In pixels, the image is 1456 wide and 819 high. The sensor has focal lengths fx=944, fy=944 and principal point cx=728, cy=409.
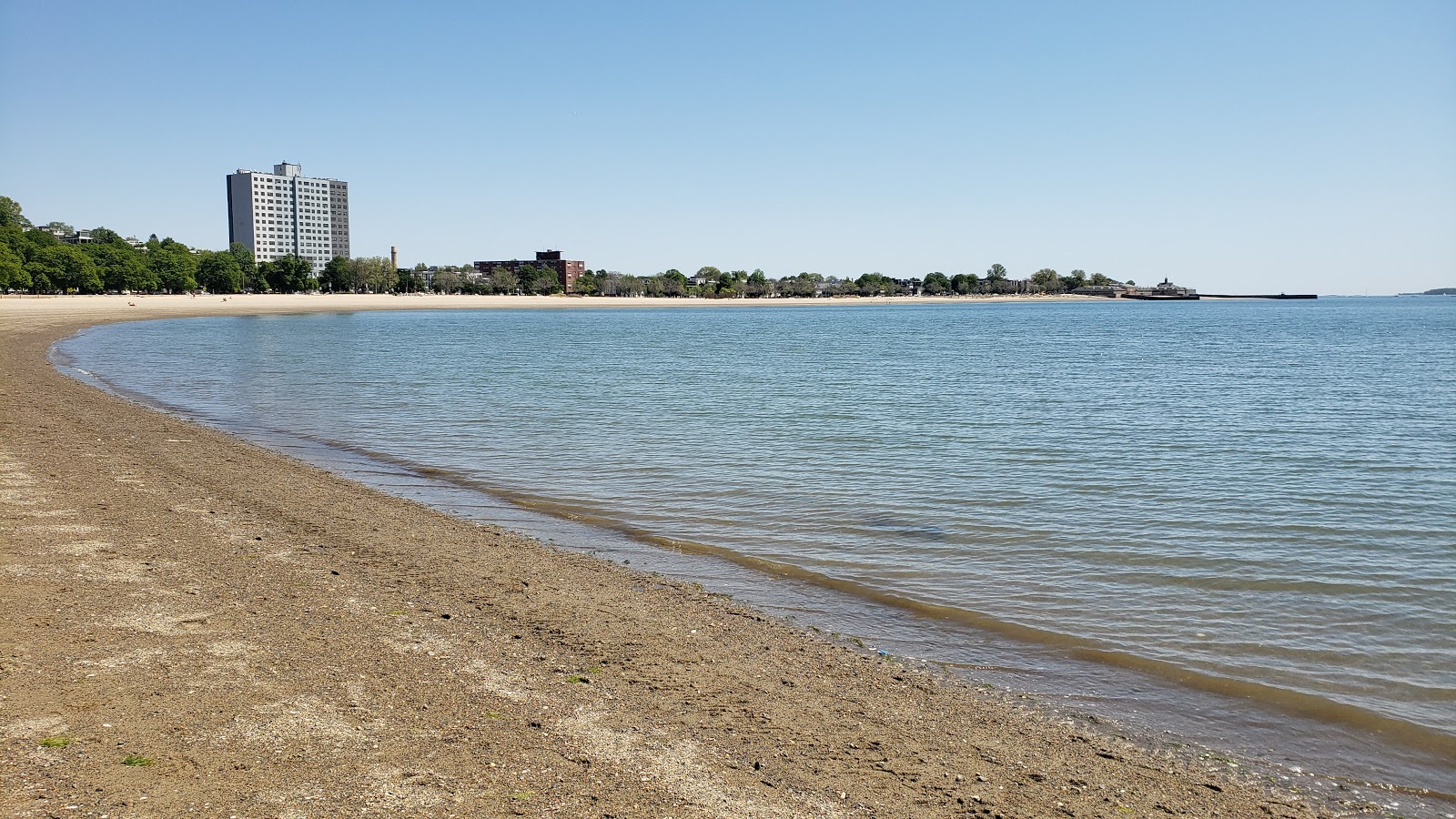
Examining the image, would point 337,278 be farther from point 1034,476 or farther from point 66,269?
point 1034,476

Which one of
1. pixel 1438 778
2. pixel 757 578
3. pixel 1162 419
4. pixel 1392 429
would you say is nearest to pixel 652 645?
pixel 757 578

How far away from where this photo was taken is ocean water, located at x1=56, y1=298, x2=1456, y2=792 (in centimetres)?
786

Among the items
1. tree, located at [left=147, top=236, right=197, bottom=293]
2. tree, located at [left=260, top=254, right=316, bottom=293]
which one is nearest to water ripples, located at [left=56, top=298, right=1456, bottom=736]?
tree, located at [left=147, top=236, right=197, bottom=293]

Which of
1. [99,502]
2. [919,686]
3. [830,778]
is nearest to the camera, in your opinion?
[830,778]

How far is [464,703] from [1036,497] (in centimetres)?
1084

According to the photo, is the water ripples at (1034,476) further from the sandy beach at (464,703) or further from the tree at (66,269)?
the tree at (66,269)

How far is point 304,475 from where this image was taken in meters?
14.6

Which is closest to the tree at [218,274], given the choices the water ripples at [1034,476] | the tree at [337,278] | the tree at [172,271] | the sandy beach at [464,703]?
the tree at [172,271]

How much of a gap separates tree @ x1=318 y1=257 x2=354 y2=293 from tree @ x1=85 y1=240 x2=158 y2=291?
50769 millimetres

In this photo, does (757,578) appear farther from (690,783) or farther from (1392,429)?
(1392,429)

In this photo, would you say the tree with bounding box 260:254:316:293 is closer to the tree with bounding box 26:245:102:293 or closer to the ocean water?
the tree with bounding box 26:245:102:293

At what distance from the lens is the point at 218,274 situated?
159125 mm

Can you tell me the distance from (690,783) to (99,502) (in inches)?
379

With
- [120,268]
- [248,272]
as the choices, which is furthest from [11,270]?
[248,272]
